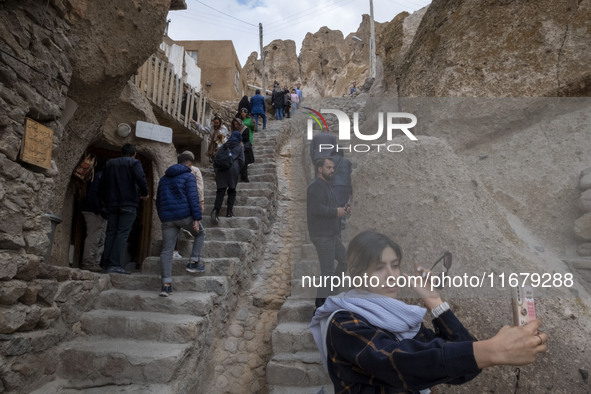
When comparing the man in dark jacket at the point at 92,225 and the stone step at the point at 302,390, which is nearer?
the stone step at the point at 302,390

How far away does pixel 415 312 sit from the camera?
60.2 inches

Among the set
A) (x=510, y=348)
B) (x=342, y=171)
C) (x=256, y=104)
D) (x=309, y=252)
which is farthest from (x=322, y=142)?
(x=256, y=104)

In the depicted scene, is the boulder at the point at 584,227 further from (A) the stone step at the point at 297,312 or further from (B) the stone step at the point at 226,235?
(B) the stone step at the point at 226,235

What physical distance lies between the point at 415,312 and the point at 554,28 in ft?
13.2

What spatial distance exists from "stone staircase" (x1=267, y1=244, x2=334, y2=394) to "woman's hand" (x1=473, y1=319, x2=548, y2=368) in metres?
1.92

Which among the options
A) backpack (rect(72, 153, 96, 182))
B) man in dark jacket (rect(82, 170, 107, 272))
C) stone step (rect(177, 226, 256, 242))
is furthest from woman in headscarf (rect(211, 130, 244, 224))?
backpack (rect(72, 153, 96, 182))

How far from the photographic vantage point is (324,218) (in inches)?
123

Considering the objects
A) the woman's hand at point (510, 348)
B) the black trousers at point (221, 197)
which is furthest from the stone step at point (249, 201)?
the woman's hand at point (510, 348)

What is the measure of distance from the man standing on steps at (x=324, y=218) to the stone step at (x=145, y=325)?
3.63 feet

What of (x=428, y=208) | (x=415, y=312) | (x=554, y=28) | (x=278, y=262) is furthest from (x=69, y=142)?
(x=554, y=28)

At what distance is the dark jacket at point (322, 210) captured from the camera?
3068 millimetres

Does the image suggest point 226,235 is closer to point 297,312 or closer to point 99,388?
point 297,312

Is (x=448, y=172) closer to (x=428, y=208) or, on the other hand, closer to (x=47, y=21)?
(x=428, y=208)

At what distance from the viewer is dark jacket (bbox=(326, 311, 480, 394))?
3.96ft
